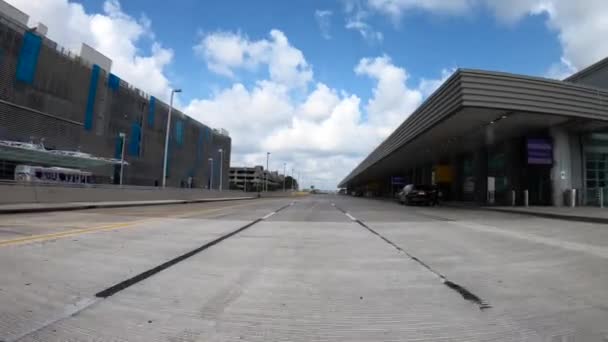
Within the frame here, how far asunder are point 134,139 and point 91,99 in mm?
13804

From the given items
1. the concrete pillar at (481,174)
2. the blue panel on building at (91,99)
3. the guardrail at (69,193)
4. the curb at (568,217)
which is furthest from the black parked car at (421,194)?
the blue panel on building at (91,99)

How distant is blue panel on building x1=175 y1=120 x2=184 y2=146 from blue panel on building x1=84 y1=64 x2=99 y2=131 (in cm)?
2882

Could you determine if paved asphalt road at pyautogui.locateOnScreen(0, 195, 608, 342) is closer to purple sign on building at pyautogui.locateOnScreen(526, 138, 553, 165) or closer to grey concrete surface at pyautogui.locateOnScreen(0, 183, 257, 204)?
grey concrete surface at pyautogui.locateOnScreen(0, 183, 257, 204)

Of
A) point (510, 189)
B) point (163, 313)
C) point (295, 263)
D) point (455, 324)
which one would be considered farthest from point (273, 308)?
point (510, 189)

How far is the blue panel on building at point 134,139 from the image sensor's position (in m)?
71.9

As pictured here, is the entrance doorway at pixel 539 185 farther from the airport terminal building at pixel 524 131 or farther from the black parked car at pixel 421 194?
the black parked car at pixel 421 194

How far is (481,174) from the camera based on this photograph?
3447cm

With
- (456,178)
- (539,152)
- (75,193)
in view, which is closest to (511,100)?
(539,152)

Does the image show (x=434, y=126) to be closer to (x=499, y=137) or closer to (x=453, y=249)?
(x=499, y=137)

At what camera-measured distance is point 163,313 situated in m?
3.55

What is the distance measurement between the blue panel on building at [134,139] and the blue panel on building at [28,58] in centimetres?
2336

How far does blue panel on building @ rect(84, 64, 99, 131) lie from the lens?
5972 cm

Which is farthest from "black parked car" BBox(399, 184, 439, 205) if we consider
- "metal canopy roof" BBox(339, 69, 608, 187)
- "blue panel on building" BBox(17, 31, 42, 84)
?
"blue panel on building" BBox(17, 31, 42, 84)

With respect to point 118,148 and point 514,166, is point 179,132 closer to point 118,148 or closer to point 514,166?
point 118,148
